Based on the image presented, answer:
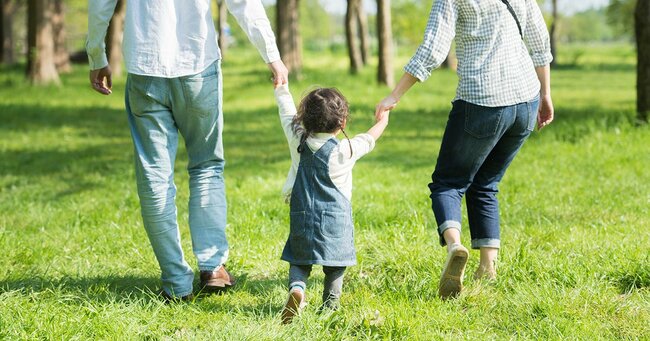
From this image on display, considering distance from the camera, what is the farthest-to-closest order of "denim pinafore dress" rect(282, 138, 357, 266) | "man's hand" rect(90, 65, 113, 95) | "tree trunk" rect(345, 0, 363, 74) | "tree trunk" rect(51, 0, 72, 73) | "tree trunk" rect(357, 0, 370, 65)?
"tree trunk" rect(357, 0, 370, 65)
"tree trunk" rect(51, 0, 72, 73)
"tree trunk" rect(345, 0, 363, 74)
"man's hand" rect(90, 65, 113, 95)
"denim pinafore dress" rect(282, 138, 357, 266)

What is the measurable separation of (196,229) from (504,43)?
1.93 metres

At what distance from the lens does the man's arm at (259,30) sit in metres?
4.07

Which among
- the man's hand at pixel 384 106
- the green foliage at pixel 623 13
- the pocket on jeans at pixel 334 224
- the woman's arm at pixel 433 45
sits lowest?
the pocket on jeans at pixel 334 224

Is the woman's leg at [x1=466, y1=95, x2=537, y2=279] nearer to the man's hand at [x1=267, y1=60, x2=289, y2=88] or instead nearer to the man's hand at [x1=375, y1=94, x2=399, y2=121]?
the man's hand at [x1=375, y1=94, x2=399, y2=121]

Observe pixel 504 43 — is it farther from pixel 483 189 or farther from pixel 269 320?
pixel 269 320

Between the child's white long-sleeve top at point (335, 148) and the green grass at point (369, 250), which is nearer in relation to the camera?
the green grass at point (369, 250)

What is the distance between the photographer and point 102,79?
4.46m

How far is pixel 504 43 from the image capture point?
4043 mm

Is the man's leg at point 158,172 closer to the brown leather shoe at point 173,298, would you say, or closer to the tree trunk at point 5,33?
the brown leather shoe at point 173,298

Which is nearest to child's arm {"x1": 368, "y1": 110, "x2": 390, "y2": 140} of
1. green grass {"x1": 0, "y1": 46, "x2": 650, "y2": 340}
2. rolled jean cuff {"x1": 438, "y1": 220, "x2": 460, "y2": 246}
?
rolled jean cuff {"x1": 438, "y1": 220, "x2": 460, "y2": 246}

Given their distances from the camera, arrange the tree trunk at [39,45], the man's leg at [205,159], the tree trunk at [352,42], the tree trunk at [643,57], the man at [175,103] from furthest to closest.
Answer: the tree trunk at [352,42]
the tree trunk at [39,45]
the tree trunk at [643,57]
the man's leg at [205,159]
the man at [175,103]

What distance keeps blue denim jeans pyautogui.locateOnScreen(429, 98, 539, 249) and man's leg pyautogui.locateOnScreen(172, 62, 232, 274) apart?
1196mm

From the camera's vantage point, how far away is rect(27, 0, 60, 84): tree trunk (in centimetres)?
2011

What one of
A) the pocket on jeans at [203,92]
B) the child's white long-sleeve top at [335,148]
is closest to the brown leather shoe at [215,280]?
the child's white long-sleeve top at [335,148]
